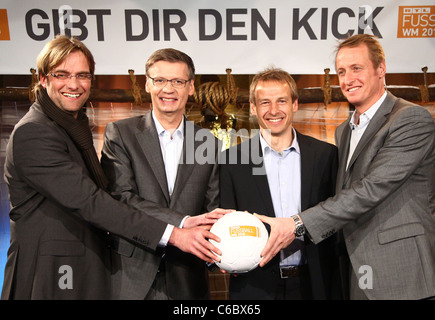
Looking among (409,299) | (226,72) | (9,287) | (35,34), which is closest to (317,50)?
(226,72)

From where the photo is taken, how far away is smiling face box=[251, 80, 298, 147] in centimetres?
257

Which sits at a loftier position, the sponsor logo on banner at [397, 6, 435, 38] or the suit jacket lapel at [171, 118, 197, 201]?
the sponsor logo on banner at [397, 6, 435, 38]

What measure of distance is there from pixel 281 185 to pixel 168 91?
2.98 feet

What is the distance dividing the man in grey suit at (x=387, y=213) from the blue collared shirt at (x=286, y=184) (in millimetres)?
175

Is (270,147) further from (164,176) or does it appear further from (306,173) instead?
(164,176)

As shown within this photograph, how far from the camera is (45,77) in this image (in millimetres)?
2385

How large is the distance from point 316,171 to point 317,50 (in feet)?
4.83

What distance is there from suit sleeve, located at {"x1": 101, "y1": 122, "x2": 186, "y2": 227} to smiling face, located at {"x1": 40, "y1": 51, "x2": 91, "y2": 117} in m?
0.27

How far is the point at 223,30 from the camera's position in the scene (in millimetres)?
3535

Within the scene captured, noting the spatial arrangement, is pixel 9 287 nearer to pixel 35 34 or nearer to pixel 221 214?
pixel 221 214

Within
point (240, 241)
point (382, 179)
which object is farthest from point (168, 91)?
point (382, 179)

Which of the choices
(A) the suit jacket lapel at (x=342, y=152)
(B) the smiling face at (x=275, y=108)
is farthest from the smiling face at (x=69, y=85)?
(A) the suit jacket lapel at (x=342, y=152)

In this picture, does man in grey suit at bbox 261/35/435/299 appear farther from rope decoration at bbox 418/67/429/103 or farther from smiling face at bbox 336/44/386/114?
rope decoration at bbox 418/67/429/103

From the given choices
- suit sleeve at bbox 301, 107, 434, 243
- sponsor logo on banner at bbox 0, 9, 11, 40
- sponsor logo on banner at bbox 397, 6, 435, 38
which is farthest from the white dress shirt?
sponsor logo on banner at bbox 0, 9, 11, 40
